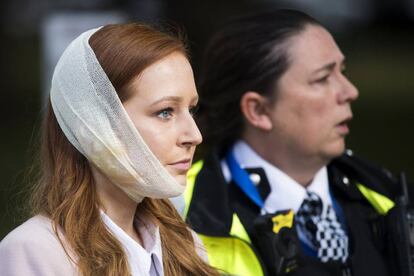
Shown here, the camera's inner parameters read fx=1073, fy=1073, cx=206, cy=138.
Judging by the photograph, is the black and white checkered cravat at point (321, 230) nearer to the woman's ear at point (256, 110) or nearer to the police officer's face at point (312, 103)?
the police officer's face at point (312, 103)

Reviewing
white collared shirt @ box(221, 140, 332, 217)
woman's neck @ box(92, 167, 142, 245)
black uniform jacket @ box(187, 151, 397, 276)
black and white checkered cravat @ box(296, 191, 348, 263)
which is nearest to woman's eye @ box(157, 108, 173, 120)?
woman's neck @ box(92, 167, 142, 245)

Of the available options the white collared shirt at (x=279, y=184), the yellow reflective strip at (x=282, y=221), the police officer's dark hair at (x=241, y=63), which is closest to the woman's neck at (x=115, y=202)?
the yellow reflective strip at (x=282, y=221)

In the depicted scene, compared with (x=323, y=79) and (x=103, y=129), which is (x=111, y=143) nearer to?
(x=103, y=129)

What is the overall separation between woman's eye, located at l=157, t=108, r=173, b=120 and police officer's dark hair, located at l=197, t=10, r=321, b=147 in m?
1.25

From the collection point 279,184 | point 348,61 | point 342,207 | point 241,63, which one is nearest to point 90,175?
point 279,184

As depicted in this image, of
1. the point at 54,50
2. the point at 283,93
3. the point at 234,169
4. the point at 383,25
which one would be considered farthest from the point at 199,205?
the point at 383,25

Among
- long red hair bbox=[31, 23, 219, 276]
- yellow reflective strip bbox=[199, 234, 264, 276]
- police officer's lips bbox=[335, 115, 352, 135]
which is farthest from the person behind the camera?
police officer's lips bbox=[335, 115, 352, 135]

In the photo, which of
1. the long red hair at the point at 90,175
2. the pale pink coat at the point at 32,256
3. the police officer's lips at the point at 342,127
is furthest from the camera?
the police officer's lips at the point at 342,127

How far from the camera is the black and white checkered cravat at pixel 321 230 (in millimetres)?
4320

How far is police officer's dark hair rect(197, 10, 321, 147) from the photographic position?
4512mm

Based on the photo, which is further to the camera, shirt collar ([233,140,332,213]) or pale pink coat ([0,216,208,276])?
shirt collar ([233,140,332,213])

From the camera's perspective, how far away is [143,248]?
341cm

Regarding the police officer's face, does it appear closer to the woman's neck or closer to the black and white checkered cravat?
the black and white checkered cravat

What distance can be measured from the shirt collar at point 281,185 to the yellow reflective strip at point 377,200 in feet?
0.57
